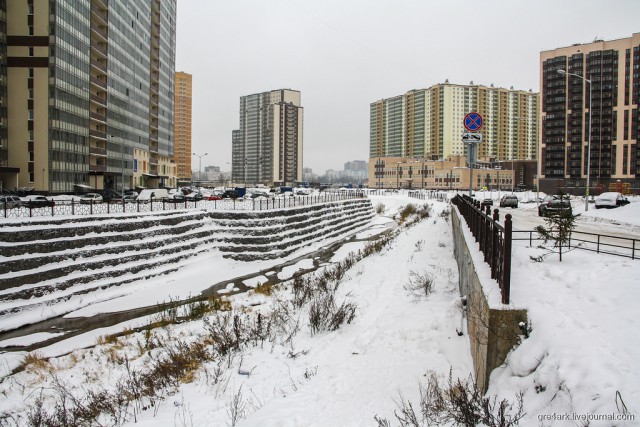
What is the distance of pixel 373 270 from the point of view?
19.2 meters

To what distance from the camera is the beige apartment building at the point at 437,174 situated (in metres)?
123

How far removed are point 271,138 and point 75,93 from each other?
103370mm

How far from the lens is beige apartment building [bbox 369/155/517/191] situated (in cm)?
12281

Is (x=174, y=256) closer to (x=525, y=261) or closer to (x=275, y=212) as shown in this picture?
(x=275, y=212)

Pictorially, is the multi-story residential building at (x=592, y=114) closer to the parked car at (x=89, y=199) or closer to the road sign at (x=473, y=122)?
the road sign at (x=473, y=122)

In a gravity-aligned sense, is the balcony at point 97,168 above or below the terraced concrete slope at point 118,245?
above

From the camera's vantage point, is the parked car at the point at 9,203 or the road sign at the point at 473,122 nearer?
the road sign at the point at 473,122

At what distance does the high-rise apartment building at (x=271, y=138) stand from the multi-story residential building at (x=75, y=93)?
2973 inches

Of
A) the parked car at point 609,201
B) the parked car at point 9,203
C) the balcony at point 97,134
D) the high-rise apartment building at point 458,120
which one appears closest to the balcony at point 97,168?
the balcony at point 97,134

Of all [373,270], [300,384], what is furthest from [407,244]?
[300,384]

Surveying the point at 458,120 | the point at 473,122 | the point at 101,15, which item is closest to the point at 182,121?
the point at 101,15

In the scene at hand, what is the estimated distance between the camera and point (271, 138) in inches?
6097

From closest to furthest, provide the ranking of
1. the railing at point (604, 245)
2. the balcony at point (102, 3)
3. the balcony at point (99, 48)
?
the railing at point (604, 245)
the balcony at point (99, 48)
the balcony at point (102, 3)

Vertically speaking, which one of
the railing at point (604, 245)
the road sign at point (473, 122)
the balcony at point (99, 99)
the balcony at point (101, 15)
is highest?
the balcony at point (101, 15)
